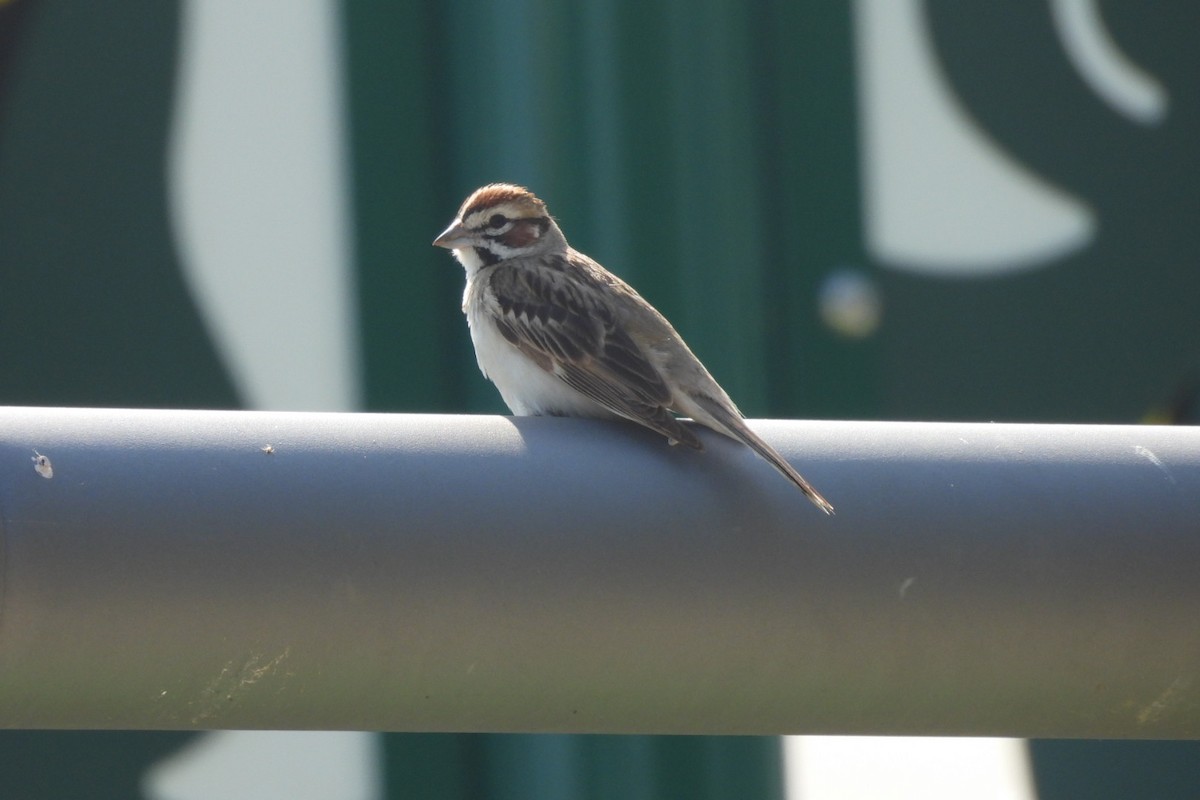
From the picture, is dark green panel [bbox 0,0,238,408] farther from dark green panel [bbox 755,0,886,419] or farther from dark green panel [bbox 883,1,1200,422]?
dark green panel [bbox 883,1,1200,422]

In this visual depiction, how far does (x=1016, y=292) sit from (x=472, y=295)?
9.47 feet

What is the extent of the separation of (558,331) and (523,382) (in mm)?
187

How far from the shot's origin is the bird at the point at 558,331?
318 cm

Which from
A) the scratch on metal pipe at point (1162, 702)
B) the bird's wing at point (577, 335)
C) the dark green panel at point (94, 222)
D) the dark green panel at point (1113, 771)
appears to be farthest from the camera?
the dark green panel at point (1113, 771)

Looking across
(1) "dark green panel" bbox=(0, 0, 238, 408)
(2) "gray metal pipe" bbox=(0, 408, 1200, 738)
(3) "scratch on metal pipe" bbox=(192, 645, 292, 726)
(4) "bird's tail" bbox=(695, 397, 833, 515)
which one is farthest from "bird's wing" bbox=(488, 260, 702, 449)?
(1) "dark green panel" bbox=(0, 0, 238, 408)

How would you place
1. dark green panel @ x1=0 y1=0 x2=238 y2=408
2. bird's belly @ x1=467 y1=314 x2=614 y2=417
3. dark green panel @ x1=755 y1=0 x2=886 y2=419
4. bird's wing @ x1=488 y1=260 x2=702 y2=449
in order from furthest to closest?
dark green panel @ x1=755 y1=0 x2=886 y2=419
dark green panel @ x1=0 y1=0 x2=238 y2=408
bird's belly @ x1=467 y1=314 x2=614 y2=417
bird's wing @ x1=488 y1=260 x2=702 y2=449

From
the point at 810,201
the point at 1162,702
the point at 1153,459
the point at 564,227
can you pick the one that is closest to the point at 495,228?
the point at 564,227

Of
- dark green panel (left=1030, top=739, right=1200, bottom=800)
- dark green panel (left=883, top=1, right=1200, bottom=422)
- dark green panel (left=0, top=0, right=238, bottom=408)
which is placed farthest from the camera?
dark green panel (left=883, top=1, right=1200, bottom=422)

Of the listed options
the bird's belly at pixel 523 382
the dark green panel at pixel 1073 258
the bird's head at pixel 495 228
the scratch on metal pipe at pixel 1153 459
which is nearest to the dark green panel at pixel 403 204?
the bird's head at pixel 495 228

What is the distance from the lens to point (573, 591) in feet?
5.07

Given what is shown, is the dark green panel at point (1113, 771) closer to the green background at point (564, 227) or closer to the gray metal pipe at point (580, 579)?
the green background at point (564, 227)

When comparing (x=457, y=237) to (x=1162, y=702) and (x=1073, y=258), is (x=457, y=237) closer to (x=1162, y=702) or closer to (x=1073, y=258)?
(x=1162, y=702)

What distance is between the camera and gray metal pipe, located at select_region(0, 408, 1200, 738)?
1.44 meters

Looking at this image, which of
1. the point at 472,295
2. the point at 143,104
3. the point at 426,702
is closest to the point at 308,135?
the point at 143,104
